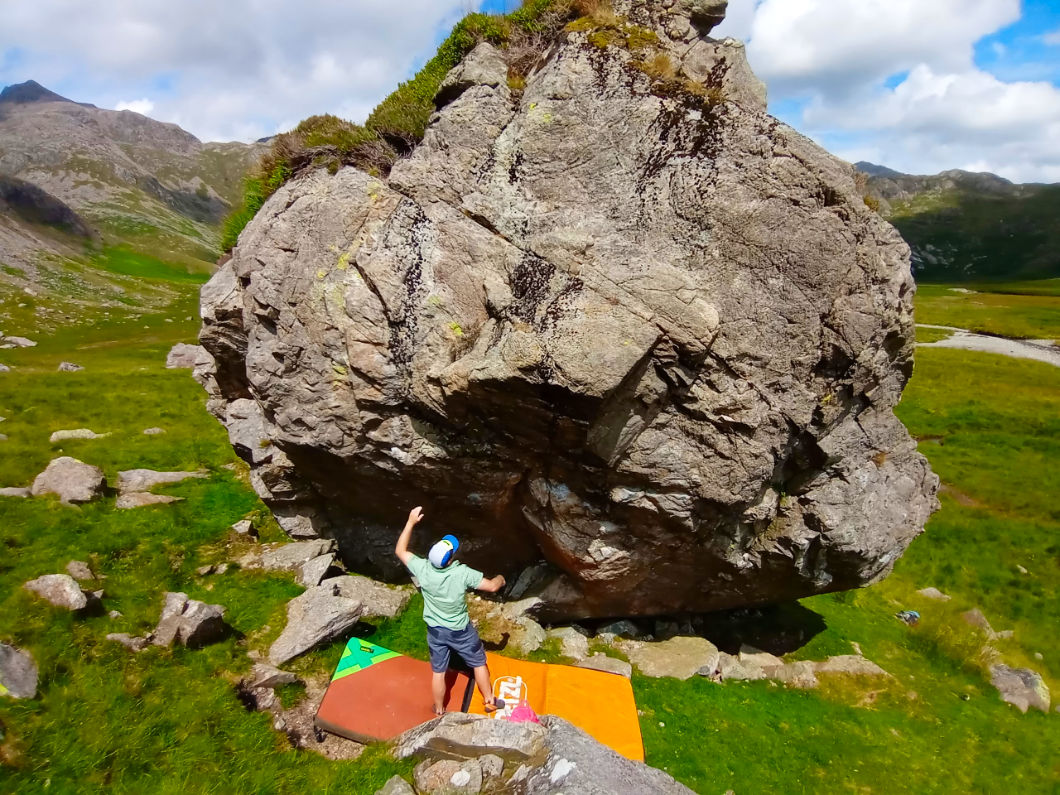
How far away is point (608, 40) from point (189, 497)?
16694 millimetres

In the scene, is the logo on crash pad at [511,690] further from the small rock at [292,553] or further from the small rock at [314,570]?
the small rock at [292,553]

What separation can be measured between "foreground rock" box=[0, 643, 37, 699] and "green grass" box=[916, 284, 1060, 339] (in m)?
104

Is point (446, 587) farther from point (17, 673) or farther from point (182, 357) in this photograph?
point (182, 357)

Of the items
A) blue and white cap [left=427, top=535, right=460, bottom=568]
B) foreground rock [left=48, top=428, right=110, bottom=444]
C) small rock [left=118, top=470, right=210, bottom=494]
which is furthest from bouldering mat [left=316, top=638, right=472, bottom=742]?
foreground rock [left=48, top=428, right=110, bottom=444]

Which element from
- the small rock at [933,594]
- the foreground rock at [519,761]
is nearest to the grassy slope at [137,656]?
the foreground rock at [519,761]

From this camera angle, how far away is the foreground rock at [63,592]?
1110 cm

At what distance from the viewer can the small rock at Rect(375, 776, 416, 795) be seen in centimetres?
868

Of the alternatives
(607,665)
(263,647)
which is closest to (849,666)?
(607,665)

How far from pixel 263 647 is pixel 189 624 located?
4.95ft

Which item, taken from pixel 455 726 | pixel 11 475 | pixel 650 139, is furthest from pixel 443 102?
pixel 11 475

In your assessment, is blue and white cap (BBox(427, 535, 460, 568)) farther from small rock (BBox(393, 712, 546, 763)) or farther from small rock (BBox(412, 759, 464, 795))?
small rock (BBox(412, 759, 464, 795))

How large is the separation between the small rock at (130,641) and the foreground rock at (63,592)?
918mm

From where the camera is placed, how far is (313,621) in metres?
12.4

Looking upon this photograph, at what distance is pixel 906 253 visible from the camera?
13062 mm
